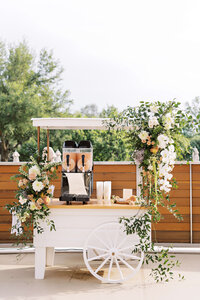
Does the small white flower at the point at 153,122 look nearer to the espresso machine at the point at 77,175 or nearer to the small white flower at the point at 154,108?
the small white flower at the point at 154,108

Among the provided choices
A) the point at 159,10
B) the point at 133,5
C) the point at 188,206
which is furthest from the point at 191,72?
the point at 188,206

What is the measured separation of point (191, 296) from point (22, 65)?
55.9 feet

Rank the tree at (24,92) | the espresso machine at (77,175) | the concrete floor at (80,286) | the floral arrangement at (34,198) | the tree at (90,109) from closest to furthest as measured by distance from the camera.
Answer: the concrete floor at (80,286)
the floral arrangement at (34,198)
the espresso machine at (77,175)
the tree at (24,92)
the tree at (90,109)

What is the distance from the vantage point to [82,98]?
103 ft

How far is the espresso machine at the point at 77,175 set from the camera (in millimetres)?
4539

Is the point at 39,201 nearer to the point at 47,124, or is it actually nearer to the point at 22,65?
the point at 47,124

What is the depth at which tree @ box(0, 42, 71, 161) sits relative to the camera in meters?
17.2

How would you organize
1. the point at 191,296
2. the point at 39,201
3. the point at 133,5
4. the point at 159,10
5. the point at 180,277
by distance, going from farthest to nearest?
1. the point at 159,10
2. the point at 133,5
3. the point at 180,277
4. the point at 39,201
5. the point at 191,296

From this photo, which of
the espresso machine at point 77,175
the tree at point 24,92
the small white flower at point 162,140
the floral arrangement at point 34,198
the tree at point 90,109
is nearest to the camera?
the small white flower at point 162,140

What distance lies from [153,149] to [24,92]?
14505 mm

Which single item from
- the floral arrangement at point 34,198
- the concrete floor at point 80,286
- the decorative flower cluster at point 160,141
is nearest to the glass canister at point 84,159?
the floral arrangement at point 34,198

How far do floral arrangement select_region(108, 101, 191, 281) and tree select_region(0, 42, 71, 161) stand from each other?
42.2 ft

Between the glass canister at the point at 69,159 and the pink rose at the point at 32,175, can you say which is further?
the glass canister at the point at 69,159

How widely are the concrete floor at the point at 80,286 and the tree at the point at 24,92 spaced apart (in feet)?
40.5
